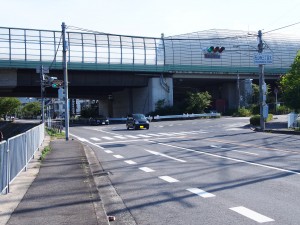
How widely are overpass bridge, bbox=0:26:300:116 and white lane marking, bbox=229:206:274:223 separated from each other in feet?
133

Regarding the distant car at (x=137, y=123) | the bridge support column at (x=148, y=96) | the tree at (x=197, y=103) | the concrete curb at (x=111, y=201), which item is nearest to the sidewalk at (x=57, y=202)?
the concrete curb at (x=111, y=201)

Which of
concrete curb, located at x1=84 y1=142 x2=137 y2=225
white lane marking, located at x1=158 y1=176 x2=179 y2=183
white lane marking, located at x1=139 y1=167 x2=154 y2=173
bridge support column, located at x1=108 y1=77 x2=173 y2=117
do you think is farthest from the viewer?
bridge support column, located at x1=108 y1=77 x2=173 y2=117

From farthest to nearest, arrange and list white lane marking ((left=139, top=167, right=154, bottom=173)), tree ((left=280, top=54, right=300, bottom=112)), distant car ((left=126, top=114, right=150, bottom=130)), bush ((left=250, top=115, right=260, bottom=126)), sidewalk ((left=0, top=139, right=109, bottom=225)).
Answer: distant car ((left=126, top=114, right=150, bottom=130)), bush ((left=250, top=115, right=260, bottom=126)), tree ((left=280, top=54, right=300, bottom=112)), white lane marking ((left=139, top=167, right=154, bottom=173)), sidewalk ((left=0, top=139, right=109, bottom=225))

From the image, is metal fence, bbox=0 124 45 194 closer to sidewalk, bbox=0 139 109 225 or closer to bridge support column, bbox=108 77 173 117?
sidewalk, bbox=0 139 109 225

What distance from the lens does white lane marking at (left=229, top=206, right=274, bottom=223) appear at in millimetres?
6511

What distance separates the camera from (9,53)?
168ft

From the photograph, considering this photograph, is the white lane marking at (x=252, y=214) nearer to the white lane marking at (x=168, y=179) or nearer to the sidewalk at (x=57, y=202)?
the sidewalk at (x=57, y=202)

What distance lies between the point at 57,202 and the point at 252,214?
3691 mm

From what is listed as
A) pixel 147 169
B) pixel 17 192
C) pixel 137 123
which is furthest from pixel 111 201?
pixel 137 123

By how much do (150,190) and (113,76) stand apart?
4981 centimetres

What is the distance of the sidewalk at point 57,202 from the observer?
21.4ft

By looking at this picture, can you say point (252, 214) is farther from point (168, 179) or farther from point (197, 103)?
point (197, 103)

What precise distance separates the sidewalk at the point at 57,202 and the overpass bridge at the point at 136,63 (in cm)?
3644

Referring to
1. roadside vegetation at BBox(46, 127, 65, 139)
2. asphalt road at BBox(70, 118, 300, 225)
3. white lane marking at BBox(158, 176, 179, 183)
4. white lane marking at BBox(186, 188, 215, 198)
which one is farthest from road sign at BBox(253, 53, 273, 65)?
white lane marking at BBox(186, 188, 215, 198)
